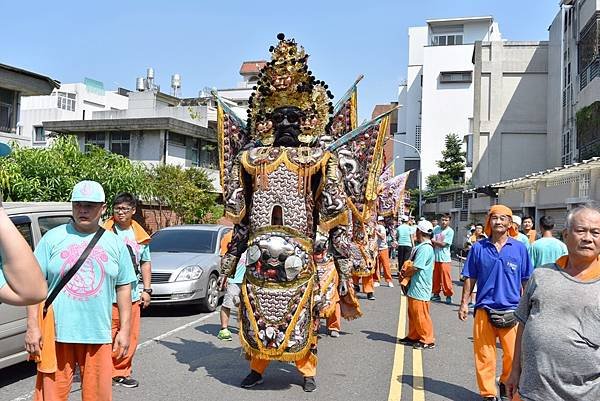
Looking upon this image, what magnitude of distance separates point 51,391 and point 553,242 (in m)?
6.39

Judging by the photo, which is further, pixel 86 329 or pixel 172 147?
pixel 172 147

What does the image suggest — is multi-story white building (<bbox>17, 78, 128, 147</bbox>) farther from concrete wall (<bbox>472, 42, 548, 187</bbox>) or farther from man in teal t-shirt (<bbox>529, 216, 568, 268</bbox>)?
man in teal t-shirt (<bbox>529, 216, 568, 268</bbox>)

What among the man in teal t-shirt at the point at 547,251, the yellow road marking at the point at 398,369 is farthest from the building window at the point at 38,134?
the man in teal t-shirt at the point at 547,251

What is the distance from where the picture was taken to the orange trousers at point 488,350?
549 cm

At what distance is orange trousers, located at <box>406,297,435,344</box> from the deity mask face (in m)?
3.06

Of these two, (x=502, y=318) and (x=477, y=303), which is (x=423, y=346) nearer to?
(x=477, y=303)

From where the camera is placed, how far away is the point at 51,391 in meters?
4.00

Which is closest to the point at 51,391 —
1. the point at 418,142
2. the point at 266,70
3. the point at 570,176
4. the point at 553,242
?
the point at 266,70

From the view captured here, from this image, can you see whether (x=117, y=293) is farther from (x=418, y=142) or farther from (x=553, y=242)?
(x=418, y=142)

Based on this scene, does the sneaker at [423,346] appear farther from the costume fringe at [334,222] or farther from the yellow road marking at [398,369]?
the costume fringe at [334,222]

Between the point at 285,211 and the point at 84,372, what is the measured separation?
7.90 feet

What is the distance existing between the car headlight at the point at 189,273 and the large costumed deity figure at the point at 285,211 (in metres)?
3.74

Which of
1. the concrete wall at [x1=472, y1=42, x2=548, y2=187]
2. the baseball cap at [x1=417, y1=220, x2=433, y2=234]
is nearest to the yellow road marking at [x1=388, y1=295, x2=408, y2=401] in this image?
the baseball cap at [x1=417, y1=220, x2=433, y2=234]

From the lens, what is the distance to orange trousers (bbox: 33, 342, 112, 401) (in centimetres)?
403
